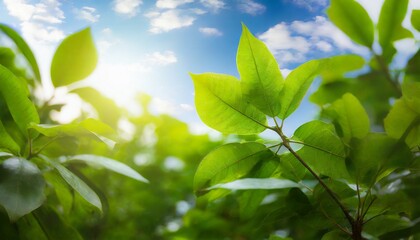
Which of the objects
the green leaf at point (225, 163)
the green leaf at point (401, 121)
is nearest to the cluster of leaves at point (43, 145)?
the green leaf at point (225, 163)

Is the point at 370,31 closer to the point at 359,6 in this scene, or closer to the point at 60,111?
the point at 359,6

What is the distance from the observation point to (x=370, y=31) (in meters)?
0.99

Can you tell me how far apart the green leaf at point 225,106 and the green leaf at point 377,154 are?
0.53 ft

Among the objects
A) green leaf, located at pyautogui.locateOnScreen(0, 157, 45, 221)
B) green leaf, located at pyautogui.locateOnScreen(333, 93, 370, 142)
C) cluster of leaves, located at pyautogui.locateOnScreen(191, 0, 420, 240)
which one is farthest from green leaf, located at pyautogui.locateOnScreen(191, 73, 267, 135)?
green leaf, located at pyautogui.locateOnScreen(0, 157, 45, 221)

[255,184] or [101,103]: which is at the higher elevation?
[255,184]

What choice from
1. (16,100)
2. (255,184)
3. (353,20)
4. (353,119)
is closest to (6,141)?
(16,100)

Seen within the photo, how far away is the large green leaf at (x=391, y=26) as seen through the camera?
0.93 meters

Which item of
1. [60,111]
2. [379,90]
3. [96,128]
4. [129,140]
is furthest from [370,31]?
[129,140]

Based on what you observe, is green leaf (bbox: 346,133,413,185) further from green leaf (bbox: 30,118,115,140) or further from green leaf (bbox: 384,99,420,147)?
green leaf (bbox: 30,118,115,140)

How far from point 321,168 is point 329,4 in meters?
0.46

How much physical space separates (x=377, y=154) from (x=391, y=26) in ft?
1.55

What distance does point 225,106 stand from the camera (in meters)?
0.70

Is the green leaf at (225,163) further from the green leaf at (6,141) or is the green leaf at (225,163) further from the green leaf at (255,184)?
the green leaf at (6,141)

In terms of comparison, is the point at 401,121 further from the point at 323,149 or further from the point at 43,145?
the point at 43,145
